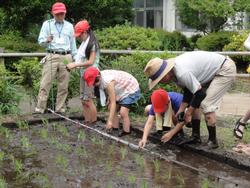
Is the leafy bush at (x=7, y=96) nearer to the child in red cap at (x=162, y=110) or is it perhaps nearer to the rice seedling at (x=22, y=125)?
the rice seedling at (x=22, y=125)

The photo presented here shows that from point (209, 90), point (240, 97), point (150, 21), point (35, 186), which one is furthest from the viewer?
point (150, 21)

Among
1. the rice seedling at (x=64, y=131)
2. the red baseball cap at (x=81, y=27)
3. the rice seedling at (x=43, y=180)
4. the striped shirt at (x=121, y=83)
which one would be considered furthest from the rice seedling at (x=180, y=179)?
the red baseball cap at (x=81, y=27)

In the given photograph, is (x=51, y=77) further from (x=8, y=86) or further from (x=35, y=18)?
(x=35, y=18)

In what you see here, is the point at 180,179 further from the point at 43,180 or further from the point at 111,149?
the point at 111,149

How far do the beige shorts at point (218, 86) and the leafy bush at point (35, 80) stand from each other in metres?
3.58

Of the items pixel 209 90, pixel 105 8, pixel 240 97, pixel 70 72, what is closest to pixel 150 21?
pixel 105 8

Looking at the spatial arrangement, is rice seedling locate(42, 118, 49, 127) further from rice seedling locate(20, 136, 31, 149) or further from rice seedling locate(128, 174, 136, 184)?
rice seedling locate(128, 174, 136, 184)

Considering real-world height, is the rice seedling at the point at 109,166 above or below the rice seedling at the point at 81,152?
above

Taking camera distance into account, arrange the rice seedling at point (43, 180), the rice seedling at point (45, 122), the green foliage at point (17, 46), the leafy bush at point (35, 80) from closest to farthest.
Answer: the rice seedling at point (43, 180) → the rice seedling at point (45, 122) → the leafy bush at point (35, 80) → the green foliage at point (17, 46)

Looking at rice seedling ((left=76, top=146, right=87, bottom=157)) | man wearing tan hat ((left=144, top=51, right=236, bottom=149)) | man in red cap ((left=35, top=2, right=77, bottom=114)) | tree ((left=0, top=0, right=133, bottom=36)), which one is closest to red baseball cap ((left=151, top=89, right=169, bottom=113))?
man wearing tan hat ((left=144, top=51, right=236, bottom=149))

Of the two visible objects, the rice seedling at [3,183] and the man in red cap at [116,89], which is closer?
the rice seedling at [3,183]

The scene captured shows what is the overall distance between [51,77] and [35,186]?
4.13 metres

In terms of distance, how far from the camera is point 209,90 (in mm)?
7797

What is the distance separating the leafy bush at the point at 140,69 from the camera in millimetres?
10453
